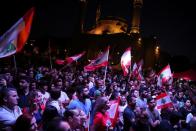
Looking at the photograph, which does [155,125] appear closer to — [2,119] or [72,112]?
[72,112]

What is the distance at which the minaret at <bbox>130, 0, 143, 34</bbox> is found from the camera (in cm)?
6047

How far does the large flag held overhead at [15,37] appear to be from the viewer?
773 centimetres

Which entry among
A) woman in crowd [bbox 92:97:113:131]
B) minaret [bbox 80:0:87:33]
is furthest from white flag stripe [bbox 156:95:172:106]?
minaret [bbox 80:0:87:33]

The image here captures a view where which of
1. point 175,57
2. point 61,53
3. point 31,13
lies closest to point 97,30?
point 61,53

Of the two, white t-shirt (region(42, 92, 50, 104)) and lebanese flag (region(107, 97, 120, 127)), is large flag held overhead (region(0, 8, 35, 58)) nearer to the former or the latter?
white t-shirt (region(42, 92, 50, 104))

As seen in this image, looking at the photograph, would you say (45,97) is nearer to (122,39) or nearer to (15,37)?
(15,37)

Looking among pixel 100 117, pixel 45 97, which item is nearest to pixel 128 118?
pixel 100 117

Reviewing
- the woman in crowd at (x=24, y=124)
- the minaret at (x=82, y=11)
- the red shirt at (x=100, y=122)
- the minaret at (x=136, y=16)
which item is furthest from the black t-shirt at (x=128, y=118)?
the minaret at (x=82, y=11)

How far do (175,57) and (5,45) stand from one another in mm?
63952

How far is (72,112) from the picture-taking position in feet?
17.8

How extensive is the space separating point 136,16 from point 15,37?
55700mm

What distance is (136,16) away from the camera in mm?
62062

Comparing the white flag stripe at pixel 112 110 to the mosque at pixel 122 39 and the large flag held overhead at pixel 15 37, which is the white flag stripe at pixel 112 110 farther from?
the mosque at pixel 122 39

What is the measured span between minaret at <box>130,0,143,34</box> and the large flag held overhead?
52.8 metres
